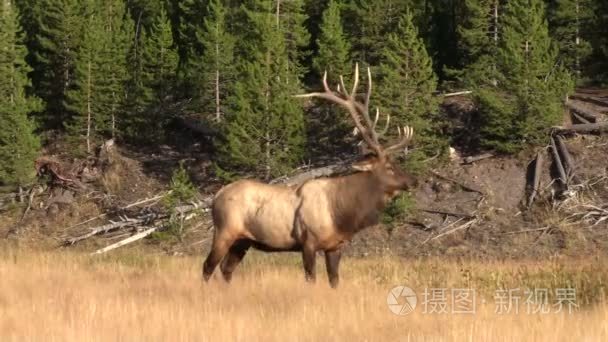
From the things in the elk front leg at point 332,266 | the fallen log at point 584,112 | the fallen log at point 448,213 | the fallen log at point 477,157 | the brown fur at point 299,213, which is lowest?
the fallen log at point 448,213

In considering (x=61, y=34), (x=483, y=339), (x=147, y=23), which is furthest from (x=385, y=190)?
(x=147, y=23)

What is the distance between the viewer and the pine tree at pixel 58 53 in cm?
3247

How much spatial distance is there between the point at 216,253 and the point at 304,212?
1.20m

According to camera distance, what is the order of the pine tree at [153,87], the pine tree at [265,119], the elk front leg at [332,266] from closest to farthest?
the elk front leg at [332,266]
the pine tree at [265,119]
the pine tree at [153,87]

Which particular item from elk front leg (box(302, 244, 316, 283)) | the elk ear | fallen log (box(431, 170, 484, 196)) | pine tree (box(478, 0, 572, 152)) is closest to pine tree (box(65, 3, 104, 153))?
fallen log (box(431, 170, 484, 196))

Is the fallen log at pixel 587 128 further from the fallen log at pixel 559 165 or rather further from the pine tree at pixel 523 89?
the pine tree at pixel 523 89

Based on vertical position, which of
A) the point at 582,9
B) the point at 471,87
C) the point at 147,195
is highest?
the point at 582,9

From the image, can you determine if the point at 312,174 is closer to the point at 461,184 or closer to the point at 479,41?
the point at 461,184

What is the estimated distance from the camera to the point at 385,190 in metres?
10.6

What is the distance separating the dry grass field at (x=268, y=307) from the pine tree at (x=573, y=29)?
21236mm

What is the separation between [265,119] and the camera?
81.7 feet

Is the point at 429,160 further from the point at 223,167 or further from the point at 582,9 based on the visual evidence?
the point at 582,9

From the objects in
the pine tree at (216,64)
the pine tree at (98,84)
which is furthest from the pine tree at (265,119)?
the pine tree at (98,84)

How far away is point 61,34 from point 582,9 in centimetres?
2013
